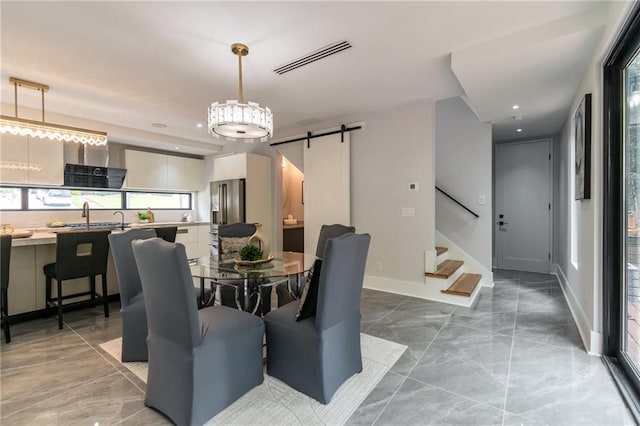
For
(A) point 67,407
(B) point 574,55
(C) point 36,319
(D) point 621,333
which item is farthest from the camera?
(C) point 36,319

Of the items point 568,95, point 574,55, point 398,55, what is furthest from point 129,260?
point 568,95

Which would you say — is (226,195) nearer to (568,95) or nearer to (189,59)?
(189,59)

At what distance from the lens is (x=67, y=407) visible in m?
1.78

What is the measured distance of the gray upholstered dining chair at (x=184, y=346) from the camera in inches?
60.7

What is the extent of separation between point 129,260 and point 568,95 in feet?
15.5

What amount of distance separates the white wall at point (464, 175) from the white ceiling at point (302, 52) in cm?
54

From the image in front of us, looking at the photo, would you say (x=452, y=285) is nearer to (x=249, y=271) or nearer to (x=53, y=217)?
(x=249, y=271)

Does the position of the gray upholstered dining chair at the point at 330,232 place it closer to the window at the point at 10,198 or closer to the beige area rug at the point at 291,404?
the beige area rug at the point at 291,404

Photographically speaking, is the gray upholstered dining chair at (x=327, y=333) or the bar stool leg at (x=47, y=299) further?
the bar stool leg at (x=47, y=299)

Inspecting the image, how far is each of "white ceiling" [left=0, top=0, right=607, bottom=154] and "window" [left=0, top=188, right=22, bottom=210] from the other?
141 centimetres

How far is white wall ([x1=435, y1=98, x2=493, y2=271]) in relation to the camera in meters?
4.43

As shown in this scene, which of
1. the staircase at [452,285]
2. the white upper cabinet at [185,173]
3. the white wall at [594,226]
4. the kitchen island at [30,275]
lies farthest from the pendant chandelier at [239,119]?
the white upper cabinet at [185,173]

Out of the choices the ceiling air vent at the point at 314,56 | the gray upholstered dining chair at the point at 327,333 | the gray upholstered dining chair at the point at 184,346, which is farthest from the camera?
the ceiling air vent at the point at 314,56

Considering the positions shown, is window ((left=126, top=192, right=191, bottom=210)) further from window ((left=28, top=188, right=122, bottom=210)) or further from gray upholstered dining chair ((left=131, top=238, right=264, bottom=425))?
gray upholstered dining chair ((left=131, top=238, right=264, bottom=425))
